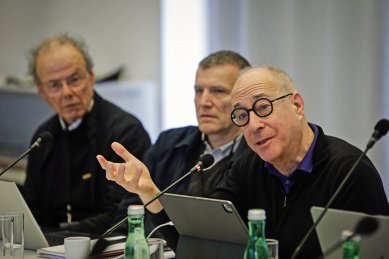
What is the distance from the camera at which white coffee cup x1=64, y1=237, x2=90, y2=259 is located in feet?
5.97

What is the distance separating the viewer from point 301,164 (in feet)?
6.61

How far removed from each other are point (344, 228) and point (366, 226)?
0.19m

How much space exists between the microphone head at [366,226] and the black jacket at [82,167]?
1684 mm

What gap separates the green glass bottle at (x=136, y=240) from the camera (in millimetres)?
1565

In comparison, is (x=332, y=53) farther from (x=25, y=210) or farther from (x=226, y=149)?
(x=25, y=210)

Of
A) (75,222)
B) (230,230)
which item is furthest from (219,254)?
(75,222)

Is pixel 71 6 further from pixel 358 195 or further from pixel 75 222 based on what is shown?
pixel 358 195

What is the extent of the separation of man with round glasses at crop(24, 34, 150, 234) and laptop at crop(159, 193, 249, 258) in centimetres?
105

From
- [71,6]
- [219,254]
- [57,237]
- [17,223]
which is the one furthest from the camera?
[71,6]

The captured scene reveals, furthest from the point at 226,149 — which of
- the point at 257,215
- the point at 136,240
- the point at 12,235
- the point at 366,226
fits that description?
the point at 366,226

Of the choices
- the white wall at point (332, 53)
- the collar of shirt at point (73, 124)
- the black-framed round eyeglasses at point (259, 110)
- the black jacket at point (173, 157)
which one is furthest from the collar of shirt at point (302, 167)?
the collar of shirt at point (73, 124)

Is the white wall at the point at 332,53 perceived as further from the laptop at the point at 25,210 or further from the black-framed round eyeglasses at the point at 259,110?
the laptop at the point at 25,210

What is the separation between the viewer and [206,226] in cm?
189

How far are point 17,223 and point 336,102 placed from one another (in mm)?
1802
